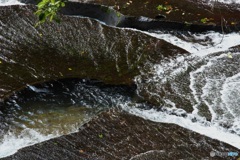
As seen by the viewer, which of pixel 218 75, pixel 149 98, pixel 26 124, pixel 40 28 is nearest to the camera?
pixel 26 124

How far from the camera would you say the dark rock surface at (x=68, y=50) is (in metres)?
6.38

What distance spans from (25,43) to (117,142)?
9.51 feet

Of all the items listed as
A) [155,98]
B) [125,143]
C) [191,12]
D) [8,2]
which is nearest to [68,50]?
[155,98]

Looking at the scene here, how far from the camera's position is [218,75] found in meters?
6.75

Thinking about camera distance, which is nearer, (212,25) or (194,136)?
(194,136)

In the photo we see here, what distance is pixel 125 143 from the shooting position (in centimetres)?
512

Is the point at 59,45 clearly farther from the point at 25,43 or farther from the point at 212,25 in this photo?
the point at 212,25

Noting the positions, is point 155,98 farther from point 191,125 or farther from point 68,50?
point 68,50

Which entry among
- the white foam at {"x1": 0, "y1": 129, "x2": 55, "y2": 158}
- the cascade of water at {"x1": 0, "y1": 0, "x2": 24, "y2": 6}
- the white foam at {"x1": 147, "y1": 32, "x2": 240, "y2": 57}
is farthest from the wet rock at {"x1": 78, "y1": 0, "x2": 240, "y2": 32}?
the white foam at {"x1": 0, "y1": 129, "x2": 55, "y2": 158}

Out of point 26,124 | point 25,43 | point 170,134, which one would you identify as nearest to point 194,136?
point 170,134

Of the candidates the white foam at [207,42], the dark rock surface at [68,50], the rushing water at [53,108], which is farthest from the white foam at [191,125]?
the white foam at [207,42]

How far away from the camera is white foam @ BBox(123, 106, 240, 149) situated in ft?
17.7

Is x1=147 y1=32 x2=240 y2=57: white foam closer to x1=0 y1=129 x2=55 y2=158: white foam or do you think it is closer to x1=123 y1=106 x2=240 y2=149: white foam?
x1=123 y1=106 x2=240 y2=149: white foam

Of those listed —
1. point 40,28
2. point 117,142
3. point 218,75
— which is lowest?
point 117,142
